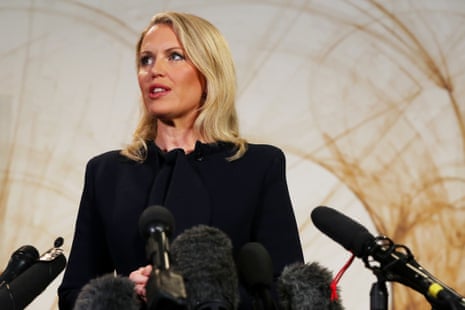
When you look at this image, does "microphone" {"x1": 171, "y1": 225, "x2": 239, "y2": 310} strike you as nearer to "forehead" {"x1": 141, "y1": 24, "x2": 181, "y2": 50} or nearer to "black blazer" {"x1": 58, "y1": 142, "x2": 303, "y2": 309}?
"black blazer" {"x1": 58, "y1": 142, "x2": 303, "y2": 309}

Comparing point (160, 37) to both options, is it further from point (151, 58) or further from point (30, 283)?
point (30, 283)

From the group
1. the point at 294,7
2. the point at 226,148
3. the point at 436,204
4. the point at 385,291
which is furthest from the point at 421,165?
the point at 385,291

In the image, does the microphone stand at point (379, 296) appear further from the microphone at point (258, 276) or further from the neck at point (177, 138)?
the neck at point (177, 138)

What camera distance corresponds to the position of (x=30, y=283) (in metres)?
1.46

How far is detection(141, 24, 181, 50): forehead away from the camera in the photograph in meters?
1.80

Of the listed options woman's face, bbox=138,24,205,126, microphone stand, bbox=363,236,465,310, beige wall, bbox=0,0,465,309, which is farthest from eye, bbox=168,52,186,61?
beige wall, bbox=0,0,465,309

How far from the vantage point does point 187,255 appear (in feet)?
4.01

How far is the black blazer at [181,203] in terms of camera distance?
170 cm

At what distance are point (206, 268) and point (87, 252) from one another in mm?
612

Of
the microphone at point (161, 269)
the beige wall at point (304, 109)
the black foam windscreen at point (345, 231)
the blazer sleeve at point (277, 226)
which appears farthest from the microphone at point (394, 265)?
the beige wall at point (304, 109)

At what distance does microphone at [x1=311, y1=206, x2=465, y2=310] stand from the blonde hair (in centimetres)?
60

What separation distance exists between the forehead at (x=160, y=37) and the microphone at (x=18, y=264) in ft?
1.87

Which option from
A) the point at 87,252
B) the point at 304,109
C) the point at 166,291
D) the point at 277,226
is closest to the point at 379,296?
the point at 166,291

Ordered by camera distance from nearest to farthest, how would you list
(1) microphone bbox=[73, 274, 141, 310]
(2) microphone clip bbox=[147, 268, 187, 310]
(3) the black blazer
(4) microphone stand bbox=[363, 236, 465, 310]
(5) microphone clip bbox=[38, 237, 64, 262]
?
(2) microphone clip bbox=[147, 268, 187, 310]
(4) microphone stand bbox=[363, 236, 465, 310]
(1) microphone bbox=[73, 274, 141, 310]
(5) microphone clip bbox=[38, 237, 64, 262]
(3) the black blazer
